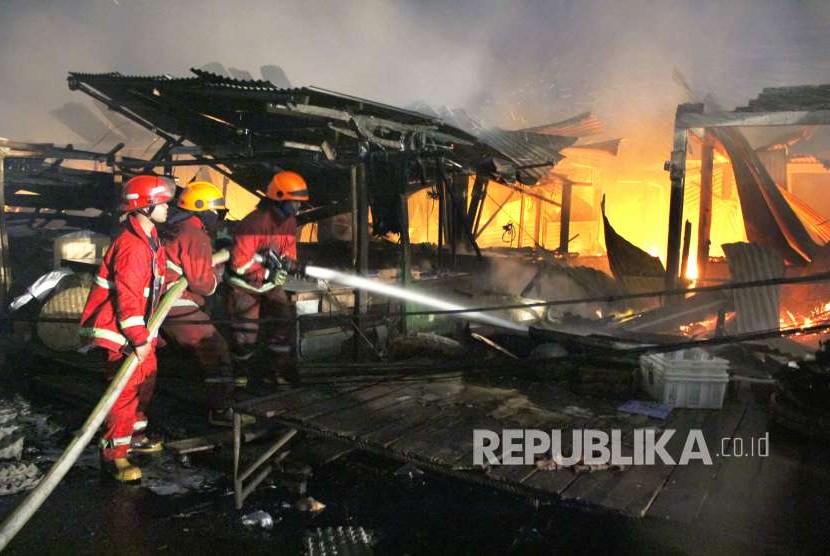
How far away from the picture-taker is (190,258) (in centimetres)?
587

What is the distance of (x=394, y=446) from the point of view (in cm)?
396

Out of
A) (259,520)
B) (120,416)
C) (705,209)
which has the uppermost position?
(705,209)

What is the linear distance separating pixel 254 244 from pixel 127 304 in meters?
2.14

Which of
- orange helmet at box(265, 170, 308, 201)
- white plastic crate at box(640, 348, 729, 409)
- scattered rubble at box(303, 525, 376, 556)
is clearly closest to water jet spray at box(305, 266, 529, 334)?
orange helmet at box(265, 170, 308, 201)

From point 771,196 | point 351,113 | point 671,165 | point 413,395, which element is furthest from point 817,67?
point 413,395

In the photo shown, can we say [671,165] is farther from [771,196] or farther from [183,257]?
[183,257]

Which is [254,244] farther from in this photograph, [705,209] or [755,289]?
[705,209]

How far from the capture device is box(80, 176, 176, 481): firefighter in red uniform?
15.8ft

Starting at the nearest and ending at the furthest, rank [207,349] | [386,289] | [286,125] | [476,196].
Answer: [207,349] → [386,289] → [286,125] → [476,196]

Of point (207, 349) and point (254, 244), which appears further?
point (254, 244)

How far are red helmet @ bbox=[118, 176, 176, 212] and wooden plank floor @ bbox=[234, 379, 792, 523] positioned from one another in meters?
2.02

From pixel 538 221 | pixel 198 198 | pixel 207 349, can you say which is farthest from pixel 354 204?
pixel 538 221

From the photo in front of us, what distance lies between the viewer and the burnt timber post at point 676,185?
954cm

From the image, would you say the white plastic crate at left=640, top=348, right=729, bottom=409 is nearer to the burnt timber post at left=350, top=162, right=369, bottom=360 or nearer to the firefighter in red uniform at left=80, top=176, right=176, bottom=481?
the burnt timber post at left=350, top=162, right=369, bottom=360
